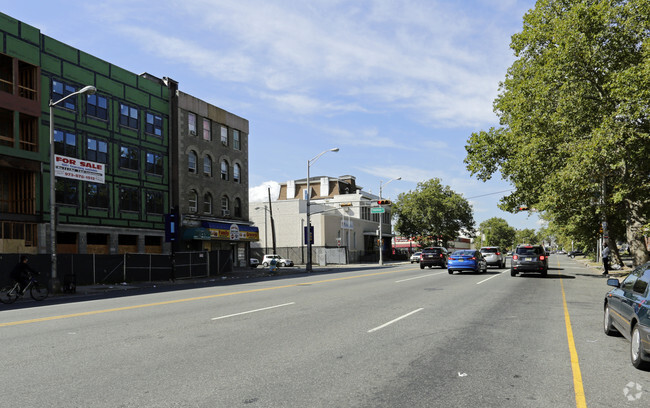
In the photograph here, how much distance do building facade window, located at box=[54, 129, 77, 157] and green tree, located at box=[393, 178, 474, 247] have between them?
62421 mm

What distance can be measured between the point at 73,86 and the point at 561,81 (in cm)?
2795

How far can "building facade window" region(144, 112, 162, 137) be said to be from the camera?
35.8m

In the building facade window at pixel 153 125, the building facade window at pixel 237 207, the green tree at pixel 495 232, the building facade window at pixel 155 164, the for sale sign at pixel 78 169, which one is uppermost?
the building facade window at pixel 153 125

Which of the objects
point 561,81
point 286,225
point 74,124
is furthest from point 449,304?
point 286,225

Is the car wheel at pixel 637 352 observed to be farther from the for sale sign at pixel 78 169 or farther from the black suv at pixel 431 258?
the black suv at pixel 431 258

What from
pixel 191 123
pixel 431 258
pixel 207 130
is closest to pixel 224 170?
pixel 207 130

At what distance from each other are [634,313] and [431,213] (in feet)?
254

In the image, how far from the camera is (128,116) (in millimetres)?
34062

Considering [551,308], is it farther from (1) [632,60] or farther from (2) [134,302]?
(1) [632,60]

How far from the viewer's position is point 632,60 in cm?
2333

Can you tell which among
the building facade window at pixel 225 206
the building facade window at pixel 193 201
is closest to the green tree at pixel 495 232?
the building facade window at pixel 225 206

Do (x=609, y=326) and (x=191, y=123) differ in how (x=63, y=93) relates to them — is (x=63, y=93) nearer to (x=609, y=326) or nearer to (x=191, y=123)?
(x=191, y=123)

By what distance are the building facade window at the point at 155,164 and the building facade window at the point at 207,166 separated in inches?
182

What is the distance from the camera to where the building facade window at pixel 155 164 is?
35719mm
